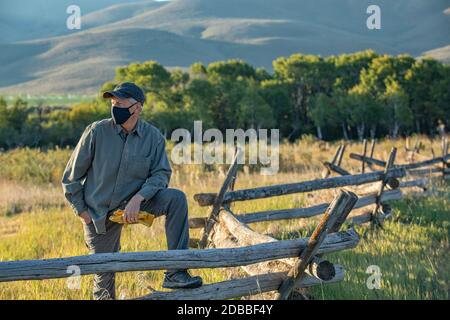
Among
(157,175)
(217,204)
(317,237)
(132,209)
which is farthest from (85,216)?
(217,204)

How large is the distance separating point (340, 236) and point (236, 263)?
3.06 ft

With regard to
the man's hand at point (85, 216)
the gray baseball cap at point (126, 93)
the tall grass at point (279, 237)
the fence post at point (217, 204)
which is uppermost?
the gray baseball cap at point (126, 93)

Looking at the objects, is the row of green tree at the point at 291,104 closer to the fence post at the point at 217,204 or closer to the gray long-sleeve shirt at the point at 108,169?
the fence post at the point at 217,204

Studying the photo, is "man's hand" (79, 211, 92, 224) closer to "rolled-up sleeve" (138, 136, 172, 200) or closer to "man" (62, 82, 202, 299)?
"man" (62, 82, 202, 299)

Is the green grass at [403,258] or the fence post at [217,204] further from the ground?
the fence post at [217,204]

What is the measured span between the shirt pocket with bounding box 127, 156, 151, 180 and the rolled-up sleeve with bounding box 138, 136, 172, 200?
0.05 m

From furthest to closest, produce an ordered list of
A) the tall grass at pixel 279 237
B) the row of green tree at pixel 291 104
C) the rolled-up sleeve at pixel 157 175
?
the row of green tree at pixel 291 104
the tall grass at pixel 279 237
the rolled-up sleeve at pixel 157 175

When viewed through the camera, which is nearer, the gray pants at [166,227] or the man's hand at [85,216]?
the gray pants at [166,227]

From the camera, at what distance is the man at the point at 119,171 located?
4.41 metres

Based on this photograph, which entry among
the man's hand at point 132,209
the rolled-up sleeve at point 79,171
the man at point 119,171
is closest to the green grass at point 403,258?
the man at point 119,171

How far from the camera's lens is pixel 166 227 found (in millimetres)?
4395

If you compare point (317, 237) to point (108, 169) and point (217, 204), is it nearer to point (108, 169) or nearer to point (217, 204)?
point (108, 169)

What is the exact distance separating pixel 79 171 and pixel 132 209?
1.81 feet

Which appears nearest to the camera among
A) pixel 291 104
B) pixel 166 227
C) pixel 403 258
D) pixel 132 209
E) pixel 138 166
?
pixel 132 209
